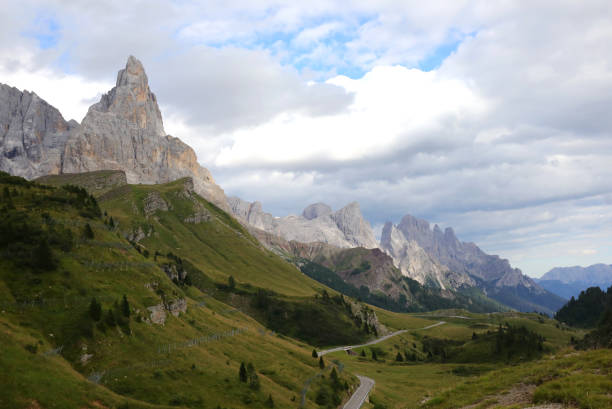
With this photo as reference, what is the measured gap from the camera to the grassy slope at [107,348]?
63.2m

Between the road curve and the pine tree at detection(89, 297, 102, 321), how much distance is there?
70.4 m

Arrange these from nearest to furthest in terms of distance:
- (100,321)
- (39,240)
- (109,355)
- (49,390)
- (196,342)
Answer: (49,390) → (109,355) → (100,321) → (39,240) → (196,342)

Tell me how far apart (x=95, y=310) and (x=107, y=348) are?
30.8 ft

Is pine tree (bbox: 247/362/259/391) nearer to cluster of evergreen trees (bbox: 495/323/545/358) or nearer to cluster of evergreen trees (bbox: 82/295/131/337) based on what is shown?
cluster of evergreen trees (bbox: 82/295/131/337)

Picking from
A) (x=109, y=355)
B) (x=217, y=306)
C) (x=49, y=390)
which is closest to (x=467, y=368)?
(x=217, y=306)

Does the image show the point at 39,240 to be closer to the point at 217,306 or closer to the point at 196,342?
the point at 196,342

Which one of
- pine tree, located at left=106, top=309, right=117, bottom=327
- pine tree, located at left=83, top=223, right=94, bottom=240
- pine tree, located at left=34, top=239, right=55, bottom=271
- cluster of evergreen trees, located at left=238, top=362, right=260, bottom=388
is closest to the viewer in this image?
pine tree, located at left=106, top=309, right=117, bottom=327

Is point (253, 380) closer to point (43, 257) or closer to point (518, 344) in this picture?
point (43, 257)

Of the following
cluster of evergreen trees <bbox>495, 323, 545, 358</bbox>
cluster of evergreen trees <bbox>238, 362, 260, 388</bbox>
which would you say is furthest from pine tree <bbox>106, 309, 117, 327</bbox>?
cluster of evergreen trees <bbox>495, 323, 545, 358</bbox>

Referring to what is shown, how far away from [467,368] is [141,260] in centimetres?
14388

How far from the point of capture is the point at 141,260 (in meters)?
131

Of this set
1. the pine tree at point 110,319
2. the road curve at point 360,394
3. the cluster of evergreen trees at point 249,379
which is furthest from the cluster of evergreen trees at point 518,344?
the pine tree at point 110,319

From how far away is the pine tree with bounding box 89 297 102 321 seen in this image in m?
87.0

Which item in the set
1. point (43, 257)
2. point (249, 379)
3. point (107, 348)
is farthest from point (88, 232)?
point (249, 379)
